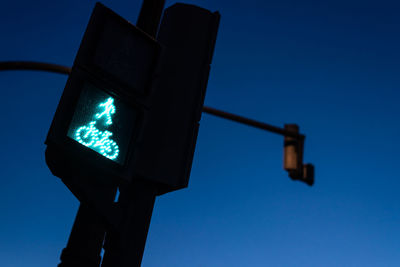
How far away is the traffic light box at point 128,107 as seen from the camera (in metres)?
2.49

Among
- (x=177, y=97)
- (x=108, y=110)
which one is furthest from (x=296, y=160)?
(x=108, y=110)

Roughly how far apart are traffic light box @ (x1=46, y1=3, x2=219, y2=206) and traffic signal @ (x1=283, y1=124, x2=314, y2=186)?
216 centimetres

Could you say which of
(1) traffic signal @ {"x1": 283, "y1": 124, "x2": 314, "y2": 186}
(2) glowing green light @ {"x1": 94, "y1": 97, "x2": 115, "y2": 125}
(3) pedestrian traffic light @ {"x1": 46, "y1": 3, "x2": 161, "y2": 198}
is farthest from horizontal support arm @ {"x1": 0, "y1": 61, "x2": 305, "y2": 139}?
(2) glowing green light @ {"x1": 94, "y1": 97, "x2": 115, "y2": 125}

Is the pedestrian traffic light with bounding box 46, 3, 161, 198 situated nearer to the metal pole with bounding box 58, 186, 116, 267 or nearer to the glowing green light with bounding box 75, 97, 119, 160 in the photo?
the glowing green light with bounding box 75, 97, 119, 160

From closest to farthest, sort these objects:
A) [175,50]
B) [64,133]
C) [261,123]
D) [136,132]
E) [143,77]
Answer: [64,133] < [136,132] < [143,77] < [175,50] < [261,123]

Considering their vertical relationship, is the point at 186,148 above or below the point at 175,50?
below

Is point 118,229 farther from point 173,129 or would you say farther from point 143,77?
point 143,77

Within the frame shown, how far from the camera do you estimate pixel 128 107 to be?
2.81 meters

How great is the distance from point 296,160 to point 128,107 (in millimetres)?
3088

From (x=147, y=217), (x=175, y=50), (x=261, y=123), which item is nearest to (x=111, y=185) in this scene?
(x=147, y=217)

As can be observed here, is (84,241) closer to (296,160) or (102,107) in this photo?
(102,107)

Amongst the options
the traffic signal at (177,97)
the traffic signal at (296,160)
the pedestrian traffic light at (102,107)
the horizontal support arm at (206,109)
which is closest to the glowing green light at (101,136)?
the pedestrian traffic light at (102,107)

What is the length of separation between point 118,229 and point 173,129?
0.90 m

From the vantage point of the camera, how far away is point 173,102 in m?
3.34
